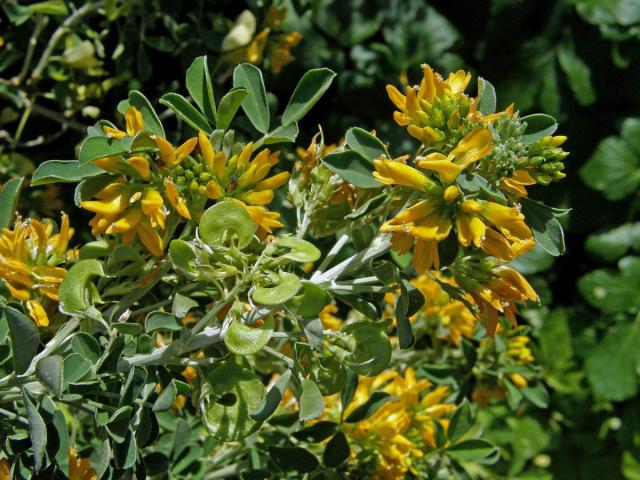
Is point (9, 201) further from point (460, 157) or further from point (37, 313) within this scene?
point (460, 157)

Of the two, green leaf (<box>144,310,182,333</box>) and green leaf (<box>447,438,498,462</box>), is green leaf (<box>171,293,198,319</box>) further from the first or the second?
green leaf (<box>447,438,498,462</box>)

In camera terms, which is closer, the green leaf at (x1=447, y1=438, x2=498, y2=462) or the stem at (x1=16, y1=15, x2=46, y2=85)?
the green leaf at (x1=447, y1=438, x2=498, y2=462)

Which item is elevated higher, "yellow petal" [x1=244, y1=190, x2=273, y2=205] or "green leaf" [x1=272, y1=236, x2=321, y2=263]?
"yellow petal" [x1=244, y1=190, x2=273, y2=205]

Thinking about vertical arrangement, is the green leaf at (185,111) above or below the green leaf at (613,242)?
above

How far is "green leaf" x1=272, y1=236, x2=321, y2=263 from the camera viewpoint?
0.61 meters

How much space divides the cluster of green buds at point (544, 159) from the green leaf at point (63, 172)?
358mm

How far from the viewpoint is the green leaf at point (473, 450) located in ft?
2.96

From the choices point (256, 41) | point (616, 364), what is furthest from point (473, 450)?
point (616, 364)

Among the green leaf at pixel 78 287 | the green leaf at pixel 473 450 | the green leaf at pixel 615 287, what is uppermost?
the green leaf at pixel 78 287

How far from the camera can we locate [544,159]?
631mm

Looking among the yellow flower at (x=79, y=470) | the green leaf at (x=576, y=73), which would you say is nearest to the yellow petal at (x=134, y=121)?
the yellow flower at (x=79, y=470)

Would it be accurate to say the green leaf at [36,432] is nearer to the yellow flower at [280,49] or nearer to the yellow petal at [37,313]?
the yellow petal at [37,313]

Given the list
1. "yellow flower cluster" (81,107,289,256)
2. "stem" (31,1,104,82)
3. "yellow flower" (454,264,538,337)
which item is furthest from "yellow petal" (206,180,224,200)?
"stem" (31,1,104,82)

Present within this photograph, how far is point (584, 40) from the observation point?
1.89 m
